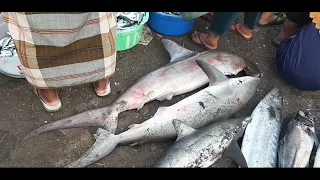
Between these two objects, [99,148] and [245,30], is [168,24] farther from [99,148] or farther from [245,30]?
[99,148]

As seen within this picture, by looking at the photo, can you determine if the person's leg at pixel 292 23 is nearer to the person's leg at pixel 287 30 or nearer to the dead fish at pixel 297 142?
the person's leg at pixel 287 30

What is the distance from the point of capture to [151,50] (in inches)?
139

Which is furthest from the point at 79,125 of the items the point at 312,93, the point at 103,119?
the point at 312,93

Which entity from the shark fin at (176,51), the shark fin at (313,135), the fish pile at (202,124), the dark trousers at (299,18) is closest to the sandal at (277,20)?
the dark trousers at (299,18)

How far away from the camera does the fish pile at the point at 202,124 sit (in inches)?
102

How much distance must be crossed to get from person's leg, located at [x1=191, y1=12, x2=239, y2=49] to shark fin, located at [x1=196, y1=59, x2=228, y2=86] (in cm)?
47

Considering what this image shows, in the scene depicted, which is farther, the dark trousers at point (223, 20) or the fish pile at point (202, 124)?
the dark trousers at point (223, 20)

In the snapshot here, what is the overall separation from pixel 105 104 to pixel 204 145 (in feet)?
3.15

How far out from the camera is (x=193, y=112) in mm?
2838

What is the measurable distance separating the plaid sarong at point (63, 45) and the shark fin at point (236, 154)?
1102mm
